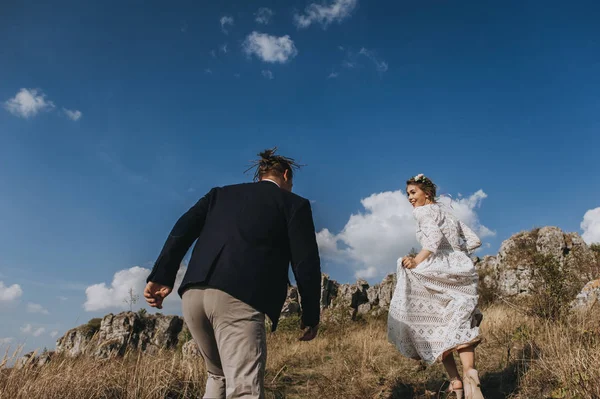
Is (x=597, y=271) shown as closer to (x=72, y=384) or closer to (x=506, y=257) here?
(x=506, y=257)

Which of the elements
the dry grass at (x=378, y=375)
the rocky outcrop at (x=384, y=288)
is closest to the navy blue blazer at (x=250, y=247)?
the dry grass at (x=378, y=375)

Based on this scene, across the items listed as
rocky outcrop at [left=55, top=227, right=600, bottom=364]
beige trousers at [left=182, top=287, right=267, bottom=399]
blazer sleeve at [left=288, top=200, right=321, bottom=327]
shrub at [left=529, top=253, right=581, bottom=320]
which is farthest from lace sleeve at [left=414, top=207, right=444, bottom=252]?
rocky outcrop at [left=55, top=227, right=600, bottom=364]

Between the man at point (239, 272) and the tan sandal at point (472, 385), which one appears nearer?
the man at point (239, 272)

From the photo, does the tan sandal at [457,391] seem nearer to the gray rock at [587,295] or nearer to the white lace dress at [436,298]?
A: the white lace dress at [436,298]

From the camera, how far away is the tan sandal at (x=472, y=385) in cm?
380

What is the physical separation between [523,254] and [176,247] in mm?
22037

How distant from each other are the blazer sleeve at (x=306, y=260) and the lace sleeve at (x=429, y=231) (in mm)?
1903

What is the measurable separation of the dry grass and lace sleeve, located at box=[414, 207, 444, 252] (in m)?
1.49

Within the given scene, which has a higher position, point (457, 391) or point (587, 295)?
point (587, 295)

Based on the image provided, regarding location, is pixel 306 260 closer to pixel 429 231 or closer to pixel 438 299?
pixel 429 231

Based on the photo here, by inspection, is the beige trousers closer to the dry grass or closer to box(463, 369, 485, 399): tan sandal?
box(463, 369, 485, 399): tan sandal

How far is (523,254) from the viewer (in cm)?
2106

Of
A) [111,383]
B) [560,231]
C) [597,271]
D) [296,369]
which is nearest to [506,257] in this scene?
[560,231]

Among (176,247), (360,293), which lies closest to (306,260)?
(176,247)
